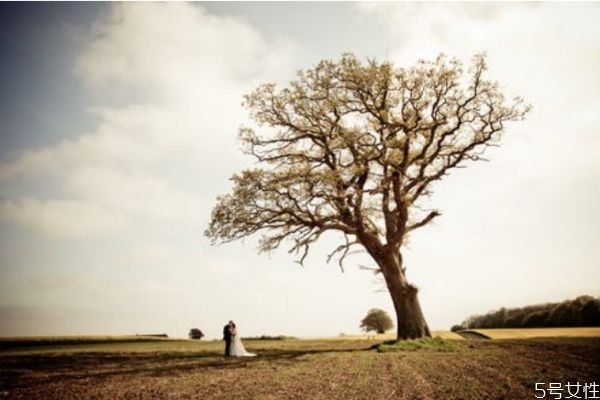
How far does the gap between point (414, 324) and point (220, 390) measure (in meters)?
17.0

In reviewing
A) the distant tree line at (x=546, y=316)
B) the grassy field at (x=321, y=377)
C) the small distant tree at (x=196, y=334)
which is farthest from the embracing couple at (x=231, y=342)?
the distant tree line at (x=546, y=316)

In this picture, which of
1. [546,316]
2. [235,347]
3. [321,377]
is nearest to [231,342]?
[235,347]

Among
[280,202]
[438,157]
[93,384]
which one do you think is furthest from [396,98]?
[93,384]

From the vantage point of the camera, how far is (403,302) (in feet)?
84.4

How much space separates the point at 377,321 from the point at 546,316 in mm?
19126

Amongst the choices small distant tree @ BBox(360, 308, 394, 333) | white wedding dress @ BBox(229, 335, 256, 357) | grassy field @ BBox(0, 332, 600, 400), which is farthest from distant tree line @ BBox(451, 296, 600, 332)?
white wedding dress @ BBox(229, 335, 256, 357)

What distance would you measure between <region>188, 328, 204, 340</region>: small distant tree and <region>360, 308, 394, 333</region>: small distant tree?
19639 mm

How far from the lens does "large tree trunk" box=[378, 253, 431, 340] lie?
82.5 feet

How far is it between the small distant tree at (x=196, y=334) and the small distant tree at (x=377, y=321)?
64.4 feet

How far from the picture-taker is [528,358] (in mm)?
15828

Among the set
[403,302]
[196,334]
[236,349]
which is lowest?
[196,334]

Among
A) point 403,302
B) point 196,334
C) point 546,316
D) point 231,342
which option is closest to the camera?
point 231,342

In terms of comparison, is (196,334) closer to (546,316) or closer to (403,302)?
(403,302)

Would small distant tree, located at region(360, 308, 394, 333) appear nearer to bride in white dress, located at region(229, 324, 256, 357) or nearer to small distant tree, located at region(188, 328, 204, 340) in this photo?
small distant tree, located at region(188, 328, 204, 340)
